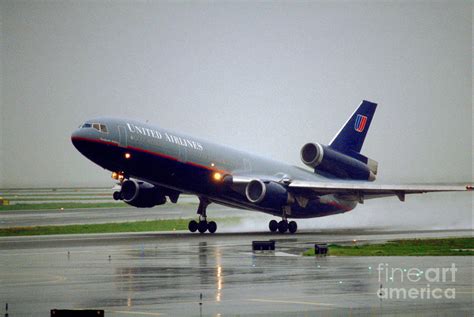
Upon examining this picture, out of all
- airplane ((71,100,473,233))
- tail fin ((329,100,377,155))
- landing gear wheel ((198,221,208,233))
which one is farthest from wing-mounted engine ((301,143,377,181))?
landing gear wheel ((198,221,208,233))

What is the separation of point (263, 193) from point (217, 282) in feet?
98.3

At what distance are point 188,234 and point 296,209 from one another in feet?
27.3

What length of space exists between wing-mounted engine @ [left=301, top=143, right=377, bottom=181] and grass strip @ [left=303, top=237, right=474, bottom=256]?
16.4 metres

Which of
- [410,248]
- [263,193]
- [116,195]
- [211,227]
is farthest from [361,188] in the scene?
[410,248]

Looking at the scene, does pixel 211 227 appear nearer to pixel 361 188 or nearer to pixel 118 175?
pixel 118 175

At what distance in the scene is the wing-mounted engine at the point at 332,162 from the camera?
212ft

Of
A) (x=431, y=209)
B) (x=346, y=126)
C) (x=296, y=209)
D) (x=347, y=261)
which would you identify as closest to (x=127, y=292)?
(x=347, y=261)

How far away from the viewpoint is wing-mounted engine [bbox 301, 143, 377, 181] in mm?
64625

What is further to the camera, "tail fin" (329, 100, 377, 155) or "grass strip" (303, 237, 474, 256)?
"tail fin" (329, 100, 377, 155)

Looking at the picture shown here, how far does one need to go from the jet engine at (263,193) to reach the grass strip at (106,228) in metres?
8.14

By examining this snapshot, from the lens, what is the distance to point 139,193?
6053 centimetres

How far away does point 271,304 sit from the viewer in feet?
78.4

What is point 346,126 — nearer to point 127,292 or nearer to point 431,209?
point 431,209

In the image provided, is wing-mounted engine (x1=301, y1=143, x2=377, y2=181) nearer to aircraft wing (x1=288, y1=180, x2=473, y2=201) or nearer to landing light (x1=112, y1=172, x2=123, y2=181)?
aircraft wing (x1=288, y1=180, x2=473, y2=201)
